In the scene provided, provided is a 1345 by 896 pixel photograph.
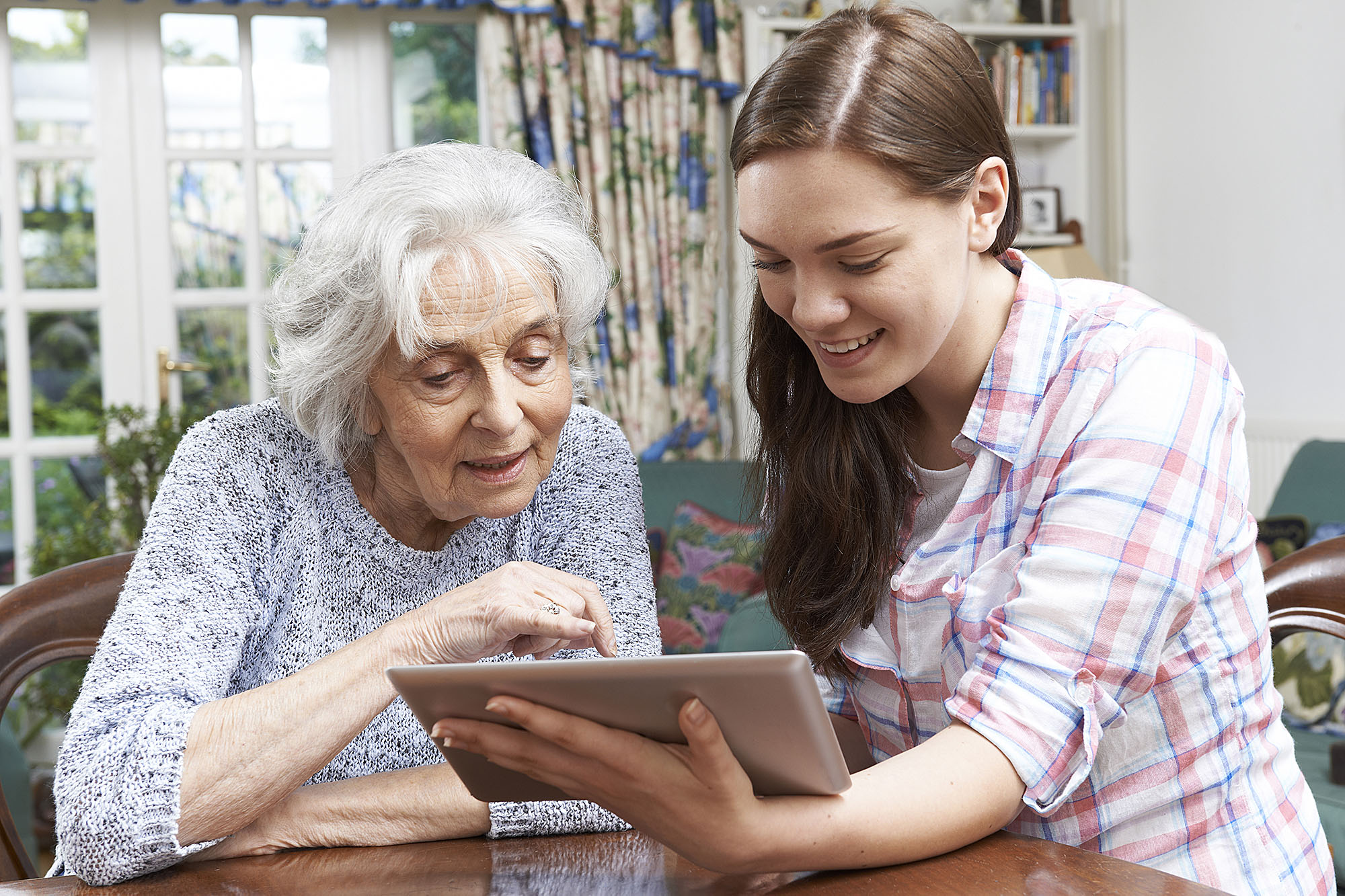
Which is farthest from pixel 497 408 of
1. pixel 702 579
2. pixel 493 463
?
Result: pixel 702 579

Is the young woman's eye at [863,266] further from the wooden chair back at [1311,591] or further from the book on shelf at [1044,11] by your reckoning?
the book on shelf at [1044,11]

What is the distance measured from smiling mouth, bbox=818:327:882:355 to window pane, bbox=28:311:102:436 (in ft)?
10.8

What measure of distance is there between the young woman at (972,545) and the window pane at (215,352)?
3.07 meters

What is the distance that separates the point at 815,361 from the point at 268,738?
2.16ft

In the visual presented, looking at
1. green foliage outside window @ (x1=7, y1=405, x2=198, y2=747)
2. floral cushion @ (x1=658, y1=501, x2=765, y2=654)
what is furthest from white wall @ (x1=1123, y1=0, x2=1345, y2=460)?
green foliage outside window @ (x1=7, y1=405, x2=198, y2=747)

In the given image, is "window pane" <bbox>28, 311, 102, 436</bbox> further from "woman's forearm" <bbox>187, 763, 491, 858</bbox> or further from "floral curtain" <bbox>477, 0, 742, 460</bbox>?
"woman's forearm" <bbox>187, 763, 491, 858</bbox>

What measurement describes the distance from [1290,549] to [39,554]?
340 cm

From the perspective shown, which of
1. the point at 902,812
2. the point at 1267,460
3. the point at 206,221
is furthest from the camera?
the point at 206,221

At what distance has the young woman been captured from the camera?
832 mm

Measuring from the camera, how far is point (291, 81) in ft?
12.6

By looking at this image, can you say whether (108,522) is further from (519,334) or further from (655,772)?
(655,772)

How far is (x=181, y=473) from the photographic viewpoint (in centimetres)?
117

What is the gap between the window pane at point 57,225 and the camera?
12.0 feet

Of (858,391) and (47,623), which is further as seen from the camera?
(47,623)
